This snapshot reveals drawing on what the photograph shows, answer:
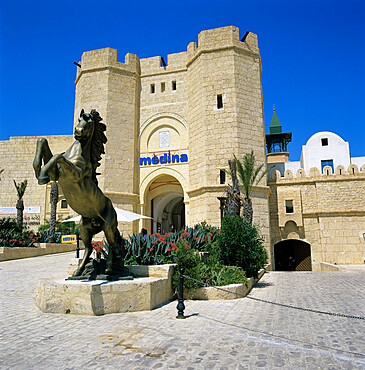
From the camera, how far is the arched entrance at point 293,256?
1995 centimetres

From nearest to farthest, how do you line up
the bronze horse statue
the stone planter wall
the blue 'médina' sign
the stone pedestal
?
the bronze horse statue < the stone pedestal < the stone planter wall < the blue 'médina' sign

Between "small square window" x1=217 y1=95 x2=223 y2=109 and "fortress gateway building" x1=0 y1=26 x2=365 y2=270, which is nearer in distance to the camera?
"fortress gateway building" x1=0 y1=26 x2=365 y2=270

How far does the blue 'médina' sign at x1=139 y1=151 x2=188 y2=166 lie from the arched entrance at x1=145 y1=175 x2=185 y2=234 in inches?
44.9

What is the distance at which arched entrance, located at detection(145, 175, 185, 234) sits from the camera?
21.7 metres

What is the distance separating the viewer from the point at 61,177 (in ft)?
16.0

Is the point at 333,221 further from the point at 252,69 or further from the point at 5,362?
the point at 5,362

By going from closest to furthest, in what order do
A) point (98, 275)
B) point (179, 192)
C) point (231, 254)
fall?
point (98, 275) → point (231, 254) → point (179, 192)

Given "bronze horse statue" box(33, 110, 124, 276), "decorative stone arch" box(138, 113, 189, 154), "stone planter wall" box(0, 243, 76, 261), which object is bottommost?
"stone planter wall" box(0, 243, 76, 261)

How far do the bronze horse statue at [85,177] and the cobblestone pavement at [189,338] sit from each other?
1392mm

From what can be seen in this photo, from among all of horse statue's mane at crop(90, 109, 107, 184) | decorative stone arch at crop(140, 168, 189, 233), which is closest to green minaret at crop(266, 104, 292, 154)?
decorative stone arch at crop(140, 168, 189, 233)

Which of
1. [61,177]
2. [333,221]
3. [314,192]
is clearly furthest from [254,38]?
[61,177]

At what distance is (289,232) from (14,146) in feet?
76.1

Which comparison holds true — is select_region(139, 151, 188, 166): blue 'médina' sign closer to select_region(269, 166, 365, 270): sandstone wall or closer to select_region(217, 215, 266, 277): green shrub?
select_region(269, 166, 365, 270): sandstone wall

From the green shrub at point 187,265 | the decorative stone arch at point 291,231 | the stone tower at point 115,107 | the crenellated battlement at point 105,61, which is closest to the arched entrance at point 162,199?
the stone tower at point 115,107
